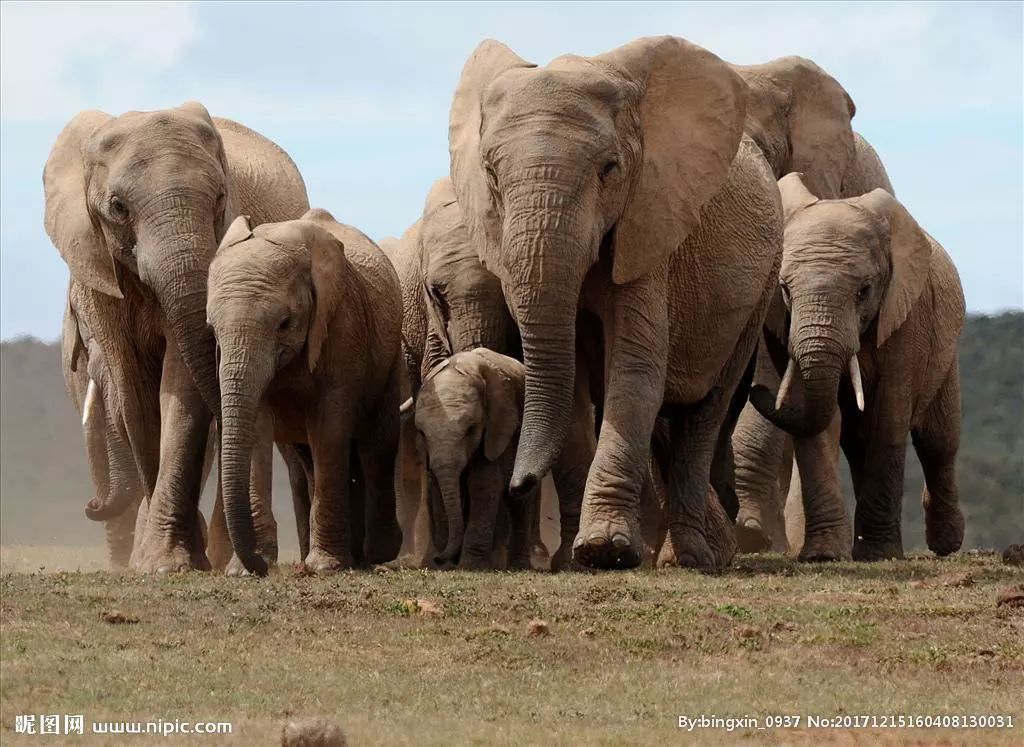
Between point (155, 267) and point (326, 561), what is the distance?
6.30 feet

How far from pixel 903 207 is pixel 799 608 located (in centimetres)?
548

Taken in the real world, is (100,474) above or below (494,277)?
below

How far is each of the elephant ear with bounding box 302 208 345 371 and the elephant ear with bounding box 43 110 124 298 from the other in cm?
118

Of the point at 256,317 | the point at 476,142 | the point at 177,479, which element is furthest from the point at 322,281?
the point at 177,479

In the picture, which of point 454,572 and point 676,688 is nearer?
point 676,688

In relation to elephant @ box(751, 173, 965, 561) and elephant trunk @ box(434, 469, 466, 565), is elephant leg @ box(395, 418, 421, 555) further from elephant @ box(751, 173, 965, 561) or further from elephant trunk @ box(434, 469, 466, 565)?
elephant trunk @ box(434, 469, 466, 565)

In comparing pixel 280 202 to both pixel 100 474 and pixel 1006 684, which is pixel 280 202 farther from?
pixel 1006 684

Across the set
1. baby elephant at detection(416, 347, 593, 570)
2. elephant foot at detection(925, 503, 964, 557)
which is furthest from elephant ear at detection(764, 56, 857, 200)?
baby elephant at detection(416, 347, 593, 570)

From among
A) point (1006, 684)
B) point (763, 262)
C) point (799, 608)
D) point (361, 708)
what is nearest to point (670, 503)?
point (763, 262)

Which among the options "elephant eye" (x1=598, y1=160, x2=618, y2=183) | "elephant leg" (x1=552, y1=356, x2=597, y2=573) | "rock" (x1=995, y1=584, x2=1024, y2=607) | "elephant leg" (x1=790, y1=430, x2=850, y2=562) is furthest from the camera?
"elephant leg" (x1=790, y1=430, x2=850, y2=562)

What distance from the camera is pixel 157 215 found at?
15.1 meters

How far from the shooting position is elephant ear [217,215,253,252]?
49.1 ft

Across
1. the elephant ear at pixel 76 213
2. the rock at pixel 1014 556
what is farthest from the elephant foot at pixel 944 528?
the elephant ear at pixel 76 213

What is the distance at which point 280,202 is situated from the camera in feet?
59.6
